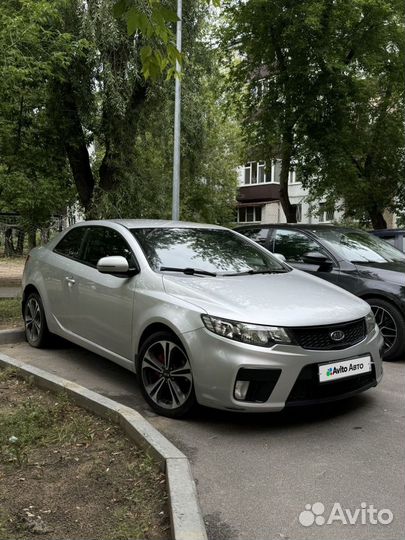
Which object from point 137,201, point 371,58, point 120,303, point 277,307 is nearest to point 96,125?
point 137,201

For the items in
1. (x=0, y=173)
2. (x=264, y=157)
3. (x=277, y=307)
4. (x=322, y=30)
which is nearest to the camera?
(x=277, y=307)

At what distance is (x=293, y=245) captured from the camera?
7750mm

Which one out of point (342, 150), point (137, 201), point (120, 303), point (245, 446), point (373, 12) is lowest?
point (245, 446)

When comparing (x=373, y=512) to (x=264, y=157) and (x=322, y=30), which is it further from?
(x=264, y=157)

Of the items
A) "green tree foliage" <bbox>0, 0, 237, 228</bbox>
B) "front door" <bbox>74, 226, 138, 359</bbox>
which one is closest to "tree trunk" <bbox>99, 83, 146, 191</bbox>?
→ "green tree foliage" <bbox>0, 0, 237, 228</bbox>

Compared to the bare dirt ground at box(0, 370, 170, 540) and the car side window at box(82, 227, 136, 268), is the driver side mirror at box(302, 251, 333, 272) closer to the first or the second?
the car side window at box(82, 227, 136, 268)

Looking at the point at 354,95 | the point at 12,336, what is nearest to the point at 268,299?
the point at 12,336

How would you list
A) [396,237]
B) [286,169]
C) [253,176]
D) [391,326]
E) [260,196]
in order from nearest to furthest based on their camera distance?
1. [391,326]
2. [396,237]
3. [286,169]
4. [260,196]
5. [253,176]

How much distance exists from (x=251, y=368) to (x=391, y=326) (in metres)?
3.16

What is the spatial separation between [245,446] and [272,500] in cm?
76

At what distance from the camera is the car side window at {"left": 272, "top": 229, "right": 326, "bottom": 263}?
24.6 feet

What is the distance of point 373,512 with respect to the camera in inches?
118

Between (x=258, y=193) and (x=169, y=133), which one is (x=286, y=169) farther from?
(x=258, y=193)

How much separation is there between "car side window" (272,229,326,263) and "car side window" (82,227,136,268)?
295cm
